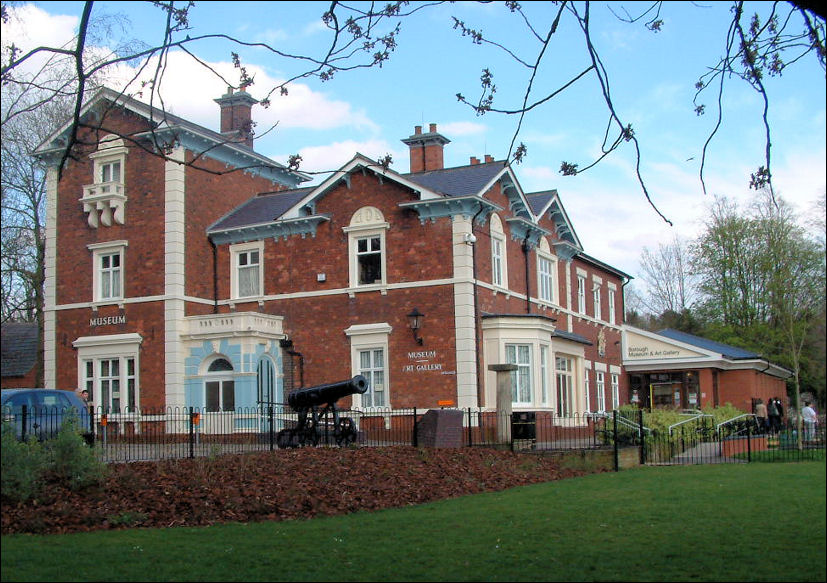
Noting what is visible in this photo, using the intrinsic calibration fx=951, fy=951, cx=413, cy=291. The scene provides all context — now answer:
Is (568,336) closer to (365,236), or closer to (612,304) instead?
(365,236)

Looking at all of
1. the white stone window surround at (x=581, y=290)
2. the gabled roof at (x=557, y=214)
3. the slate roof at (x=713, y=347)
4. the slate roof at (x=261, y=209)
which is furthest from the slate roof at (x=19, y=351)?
the slate roof at (x=713, y=347)

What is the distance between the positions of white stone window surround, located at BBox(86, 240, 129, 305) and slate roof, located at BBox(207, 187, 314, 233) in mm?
2985

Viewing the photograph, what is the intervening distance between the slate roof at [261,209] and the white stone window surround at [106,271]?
2985 mm

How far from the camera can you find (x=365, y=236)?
29.5m

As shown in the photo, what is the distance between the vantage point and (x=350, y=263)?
29.7 m

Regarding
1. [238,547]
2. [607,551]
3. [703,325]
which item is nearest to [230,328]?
[238,547]

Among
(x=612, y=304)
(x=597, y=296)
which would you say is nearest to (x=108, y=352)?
(x=597, y=296)

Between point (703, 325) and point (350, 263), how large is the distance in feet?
114

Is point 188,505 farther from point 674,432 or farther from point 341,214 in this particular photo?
point 341,214

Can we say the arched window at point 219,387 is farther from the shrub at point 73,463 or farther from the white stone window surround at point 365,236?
the shrub at point 73,463

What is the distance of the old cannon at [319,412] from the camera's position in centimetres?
2256

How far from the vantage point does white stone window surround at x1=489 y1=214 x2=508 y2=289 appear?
29422 mm

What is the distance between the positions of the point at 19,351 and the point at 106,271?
1250 cm

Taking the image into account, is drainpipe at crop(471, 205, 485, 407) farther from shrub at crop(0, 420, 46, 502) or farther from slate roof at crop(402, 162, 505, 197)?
shrub at crop(0, 420, 46, 502)
